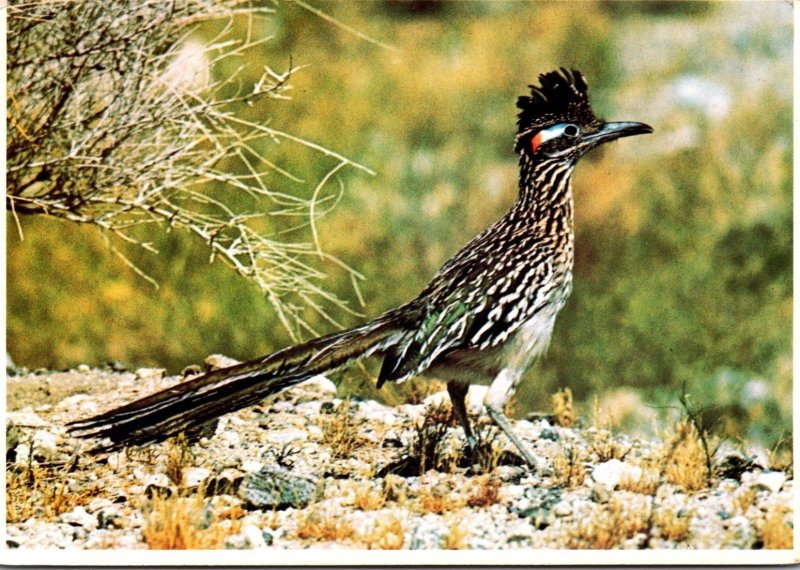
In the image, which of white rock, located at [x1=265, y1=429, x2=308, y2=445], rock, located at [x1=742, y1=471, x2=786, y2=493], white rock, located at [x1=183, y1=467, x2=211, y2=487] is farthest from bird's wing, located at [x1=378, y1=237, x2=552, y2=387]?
rock, located at [x1=742, y1=471, x2=786, y2=493]

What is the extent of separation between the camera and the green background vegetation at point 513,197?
22.9 ft

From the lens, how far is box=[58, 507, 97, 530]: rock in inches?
254

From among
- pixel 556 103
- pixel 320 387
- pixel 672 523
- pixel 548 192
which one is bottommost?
pixel 672 523

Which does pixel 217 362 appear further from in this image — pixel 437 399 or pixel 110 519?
pixel 437 399

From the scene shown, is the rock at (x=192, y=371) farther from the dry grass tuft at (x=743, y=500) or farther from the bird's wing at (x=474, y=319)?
the dry grass tuft at (x=743, y=500)

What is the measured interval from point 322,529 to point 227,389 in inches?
33.3

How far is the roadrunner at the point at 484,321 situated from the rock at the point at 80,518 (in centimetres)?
37

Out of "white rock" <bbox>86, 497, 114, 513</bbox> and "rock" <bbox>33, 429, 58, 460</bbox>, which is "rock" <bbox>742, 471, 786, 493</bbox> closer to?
"white rock" <bbox>86, 497, 114, 513</bbox>

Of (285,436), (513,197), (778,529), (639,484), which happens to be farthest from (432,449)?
(778,529)

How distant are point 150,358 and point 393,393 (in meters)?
1.35

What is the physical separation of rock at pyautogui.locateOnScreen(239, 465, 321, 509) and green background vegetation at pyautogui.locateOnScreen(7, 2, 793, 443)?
91 centimetres

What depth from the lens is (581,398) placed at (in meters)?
7.11

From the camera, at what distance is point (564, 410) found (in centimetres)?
707

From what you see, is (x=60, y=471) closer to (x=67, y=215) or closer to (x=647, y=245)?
(x=67, y=215)
